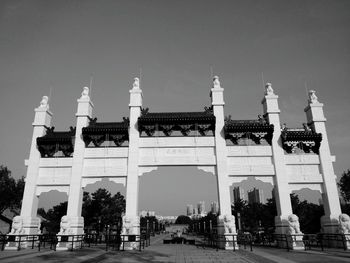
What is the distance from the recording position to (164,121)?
64.4 ft

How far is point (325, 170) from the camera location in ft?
61.4

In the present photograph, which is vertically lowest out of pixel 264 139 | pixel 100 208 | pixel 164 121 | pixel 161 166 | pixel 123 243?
pixel 123 243

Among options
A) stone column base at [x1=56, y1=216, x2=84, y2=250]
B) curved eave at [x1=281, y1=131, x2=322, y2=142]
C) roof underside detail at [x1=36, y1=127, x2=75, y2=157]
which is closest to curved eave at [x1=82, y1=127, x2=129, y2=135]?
roof underside detail at [x1=36, y1=127, x2=75, y2=157]

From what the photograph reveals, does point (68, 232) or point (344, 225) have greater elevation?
point (344, 225)

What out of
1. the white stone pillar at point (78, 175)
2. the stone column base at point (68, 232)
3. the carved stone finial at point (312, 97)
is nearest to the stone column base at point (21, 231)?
the stone column base at point (68, 232)

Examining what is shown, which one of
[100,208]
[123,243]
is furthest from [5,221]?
[123,243]

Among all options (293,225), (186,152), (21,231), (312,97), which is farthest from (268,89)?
(21,231)

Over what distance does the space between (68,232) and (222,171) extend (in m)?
10.9

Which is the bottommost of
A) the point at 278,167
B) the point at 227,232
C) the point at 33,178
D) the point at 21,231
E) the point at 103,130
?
the point at 227,232

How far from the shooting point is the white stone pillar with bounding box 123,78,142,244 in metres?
17.0

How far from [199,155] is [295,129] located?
7897 mm

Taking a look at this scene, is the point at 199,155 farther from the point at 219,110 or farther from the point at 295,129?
the point at 295,129

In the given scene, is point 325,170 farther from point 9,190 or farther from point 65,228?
point 9,190

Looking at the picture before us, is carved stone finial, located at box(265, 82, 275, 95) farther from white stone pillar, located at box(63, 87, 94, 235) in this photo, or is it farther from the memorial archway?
white stone pillar, located at box(63, 87, 94, 235)
